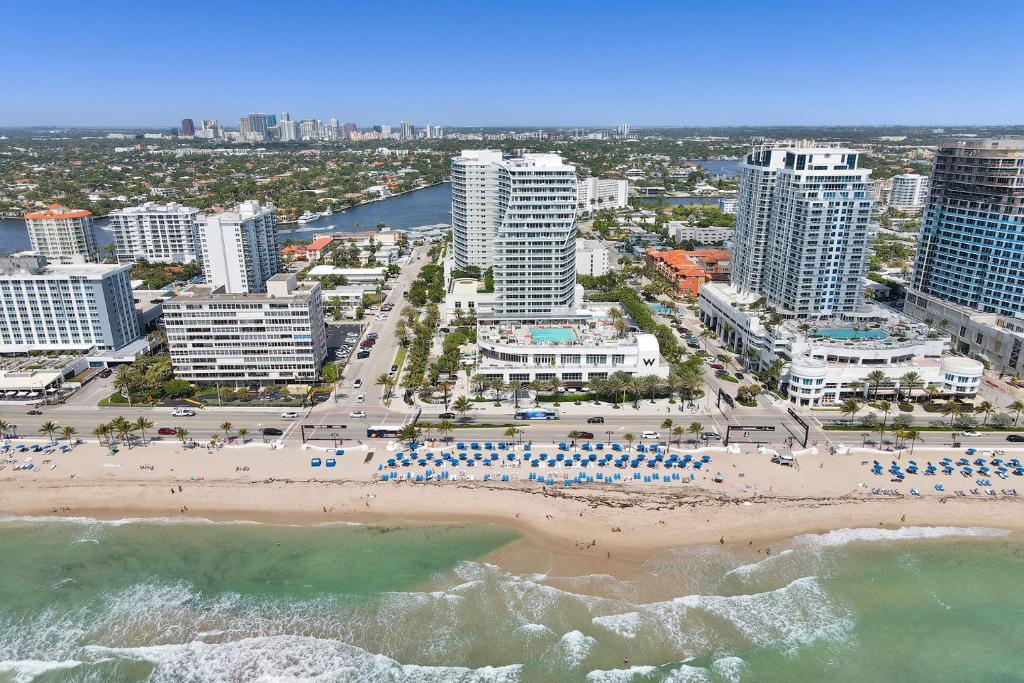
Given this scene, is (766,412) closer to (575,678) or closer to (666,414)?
(666,414)

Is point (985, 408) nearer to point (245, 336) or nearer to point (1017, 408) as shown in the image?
point (1017, 408)

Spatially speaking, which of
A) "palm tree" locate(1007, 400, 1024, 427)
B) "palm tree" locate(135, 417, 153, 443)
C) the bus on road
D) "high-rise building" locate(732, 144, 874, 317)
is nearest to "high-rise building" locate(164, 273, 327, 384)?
"palm tree" locate(135, 417, 153, 443)

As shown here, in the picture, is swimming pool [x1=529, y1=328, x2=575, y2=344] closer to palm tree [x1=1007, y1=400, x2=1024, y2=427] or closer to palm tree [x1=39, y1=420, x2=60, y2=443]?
palm tree [x1=1007, y1=400, x2=1024, y2=427]

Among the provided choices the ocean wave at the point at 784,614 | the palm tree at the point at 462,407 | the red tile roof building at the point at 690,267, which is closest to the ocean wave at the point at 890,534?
the ocean wave at the point at 784,614

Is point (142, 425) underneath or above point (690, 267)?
underneath

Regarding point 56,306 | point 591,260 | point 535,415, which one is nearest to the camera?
point 535,415

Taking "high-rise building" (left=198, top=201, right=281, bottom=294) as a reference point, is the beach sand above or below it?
below

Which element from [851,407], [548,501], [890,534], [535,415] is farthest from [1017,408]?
[548,501]

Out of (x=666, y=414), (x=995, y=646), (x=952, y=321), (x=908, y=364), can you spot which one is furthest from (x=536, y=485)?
(x=952, y=321)
